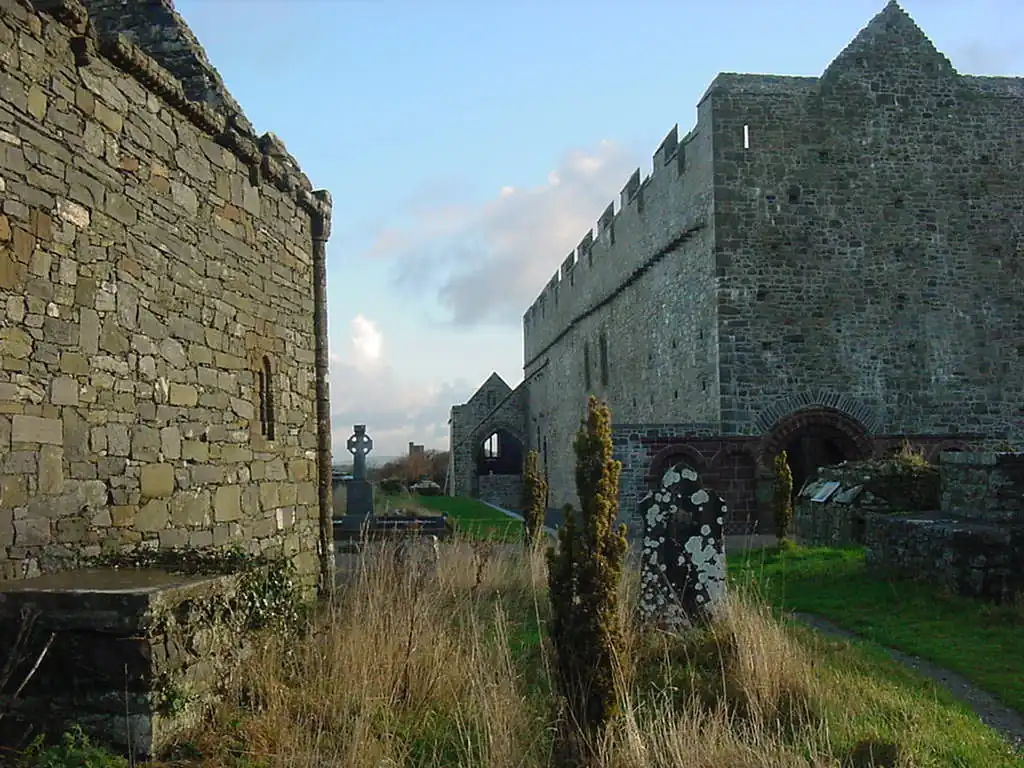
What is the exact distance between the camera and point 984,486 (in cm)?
1014

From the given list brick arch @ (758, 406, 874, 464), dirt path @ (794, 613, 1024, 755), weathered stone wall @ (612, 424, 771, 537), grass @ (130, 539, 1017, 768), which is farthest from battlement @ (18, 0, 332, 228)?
brick arch @ (758, 406, 874, 464)

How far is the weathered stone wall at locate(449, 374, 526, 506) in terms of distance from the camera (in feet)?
129

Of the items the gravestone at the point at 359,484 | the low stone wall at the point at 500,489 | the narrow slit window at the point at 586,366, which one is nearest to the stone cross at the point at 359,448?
the gravestone at the point at 359,484

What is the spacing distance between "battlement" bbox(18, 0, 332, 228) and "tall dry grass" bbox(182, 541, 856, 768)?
3947 millimetres

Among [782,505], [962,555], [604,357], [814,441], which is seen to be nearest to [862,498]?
[782,505]

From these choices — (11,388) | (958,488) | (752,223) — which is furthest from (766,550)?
(11,388)

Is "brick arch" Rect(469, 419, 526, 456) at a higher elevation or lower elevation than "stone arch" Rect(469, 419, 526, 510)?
higher

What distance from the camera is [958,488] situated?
35.3 feet

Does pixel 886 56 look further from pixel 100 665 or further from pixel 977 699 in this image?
pixel 100 665

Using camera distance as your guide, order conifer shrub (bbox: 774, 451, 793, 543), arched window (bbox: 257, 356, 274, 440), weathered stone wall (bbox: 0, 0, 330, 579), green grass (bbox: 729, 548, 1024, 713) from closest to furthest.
Answer: weathered stone wall (bbox: 0, 0, 330, 579), green grass (bbox: 729, 548, 1024, 713), arched window (bbox: 257, 356, 274, 440), conifer shrub (bbox: 774, 451, 793, 543)

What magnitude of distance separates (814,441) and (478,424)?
77.5 ft

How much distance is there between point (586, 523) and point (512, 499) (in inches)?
1308

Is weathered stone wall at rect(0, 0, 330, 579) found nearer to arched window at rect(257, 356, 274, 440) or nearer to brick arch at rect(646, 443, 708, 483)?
arched window at rect(257, 356, 274, 440)

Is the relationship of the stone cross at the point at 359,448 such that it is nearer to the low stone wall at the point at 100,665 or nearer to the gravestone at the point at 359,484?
the gravestone at the point at 359,484
